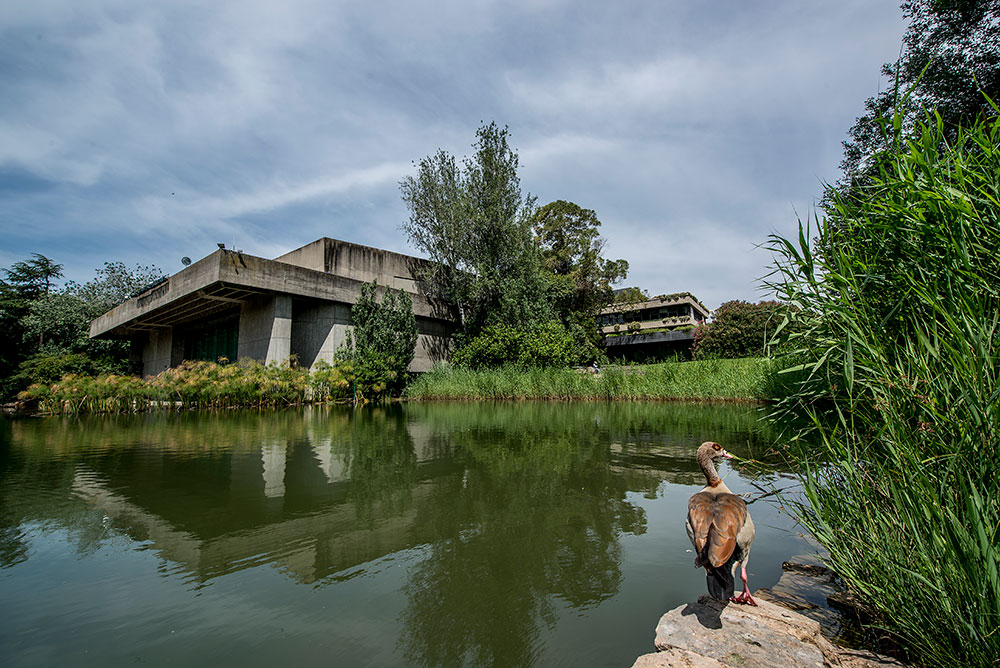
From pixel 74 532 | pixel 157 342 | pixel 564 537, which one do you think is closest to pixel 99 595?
Answer: pixel 74 532

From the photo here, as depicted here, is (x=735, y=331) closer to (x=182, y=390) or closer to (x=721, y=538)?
(x=182, y=390)

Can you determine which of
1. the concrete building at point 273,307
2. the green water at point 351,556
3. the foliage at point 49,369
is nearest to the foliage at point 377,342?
the concrete building at point 273,307

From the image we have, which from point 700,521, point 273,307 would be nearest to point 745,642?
point 700,521

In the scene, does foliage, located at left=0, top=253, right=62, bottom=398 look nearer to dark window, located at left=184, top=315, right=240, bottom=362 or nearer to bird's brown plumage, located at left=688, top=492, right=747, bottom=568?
dark window, located at left=184, top=315, right=240, bottom=362

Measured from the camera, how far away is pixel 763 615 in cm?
246

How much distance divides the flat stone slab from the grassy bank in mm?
14305

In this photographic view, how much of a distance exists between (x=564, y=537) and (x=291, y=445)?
6405 millimetres

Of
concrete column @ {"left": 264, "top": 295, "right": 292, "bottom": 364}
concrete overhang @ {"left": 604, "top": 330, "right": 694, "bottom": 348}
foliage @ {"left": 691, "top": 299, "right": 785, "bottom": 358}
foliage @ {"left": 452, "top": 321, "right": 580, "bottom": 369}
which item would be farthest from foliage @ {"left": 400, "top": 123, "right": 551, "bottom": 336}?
concrete overhang @ {"left": 604, "top": 330, "right": 694, "bottom": 348}

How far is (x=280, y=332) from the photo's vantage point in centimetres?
2052

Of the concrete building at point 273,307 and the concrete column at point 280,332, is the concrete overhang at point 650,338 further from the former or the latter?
the concrete column at point 280,332

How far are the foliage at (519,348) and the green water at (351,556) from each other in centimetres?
1572

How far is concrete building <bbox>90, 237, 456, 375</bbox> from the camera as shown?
774 inches

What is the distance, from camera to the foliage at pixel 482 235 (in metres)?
26.0

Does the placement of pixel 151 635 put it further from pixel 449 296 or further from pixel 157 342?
pixel 157 342
